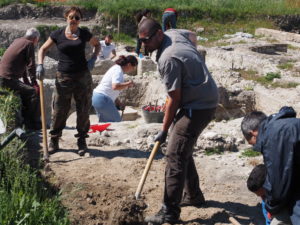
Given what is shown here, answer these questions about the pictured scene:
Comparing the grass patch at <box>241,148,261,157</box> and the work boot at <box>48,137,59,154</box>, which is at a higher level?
the work boot at <box>48,137,59,154</box>

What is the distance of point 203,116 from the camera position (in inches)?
171

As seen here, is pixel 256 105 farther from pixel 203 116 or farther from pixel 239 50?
pixel 203 116

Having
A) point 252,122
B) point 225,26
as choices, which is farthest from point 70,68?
point 225,26

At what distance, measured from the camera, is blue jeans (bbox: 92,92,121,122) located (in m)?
7.16

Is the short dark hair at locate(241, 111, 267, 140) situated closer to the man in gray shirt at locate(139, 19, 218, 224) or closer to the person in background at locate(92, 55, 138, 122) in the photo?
the man in gray shirt at locate(139, 19, 218, 224)

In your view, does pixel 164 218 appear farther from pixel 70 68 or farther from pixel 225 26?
pixel 225 26

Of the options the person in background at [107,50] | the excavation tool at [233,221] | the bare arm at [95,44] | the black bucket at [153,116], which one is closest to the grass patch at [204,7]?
the person in background at [107,50]

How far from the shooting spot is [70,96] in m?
5.98

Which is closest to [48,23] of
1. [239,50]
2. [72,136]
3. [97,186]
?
[239,50]

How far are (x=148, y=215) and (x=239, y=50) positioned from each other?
9.42 m

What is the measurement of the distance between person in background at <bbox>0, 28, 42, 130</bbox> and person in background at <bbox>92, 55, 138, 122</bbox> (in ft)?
3.22

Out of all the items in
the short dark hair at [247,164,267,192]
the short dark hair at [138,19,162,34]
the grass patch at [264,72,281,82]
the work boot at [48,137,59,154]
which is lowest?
the grass patch at [264,72,281,82]

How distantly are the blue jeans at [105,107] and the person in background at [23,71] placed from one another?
922mm

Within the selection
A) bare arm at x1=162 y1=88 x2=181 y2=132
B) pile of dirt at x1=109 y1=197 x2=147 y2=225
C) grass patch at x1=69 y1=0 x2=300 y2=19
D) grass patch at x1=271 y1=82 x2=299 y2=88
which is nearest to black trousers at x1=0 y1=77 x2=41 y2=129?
pile of dirt at x1=109 y1=197 x2=147 y2=225
